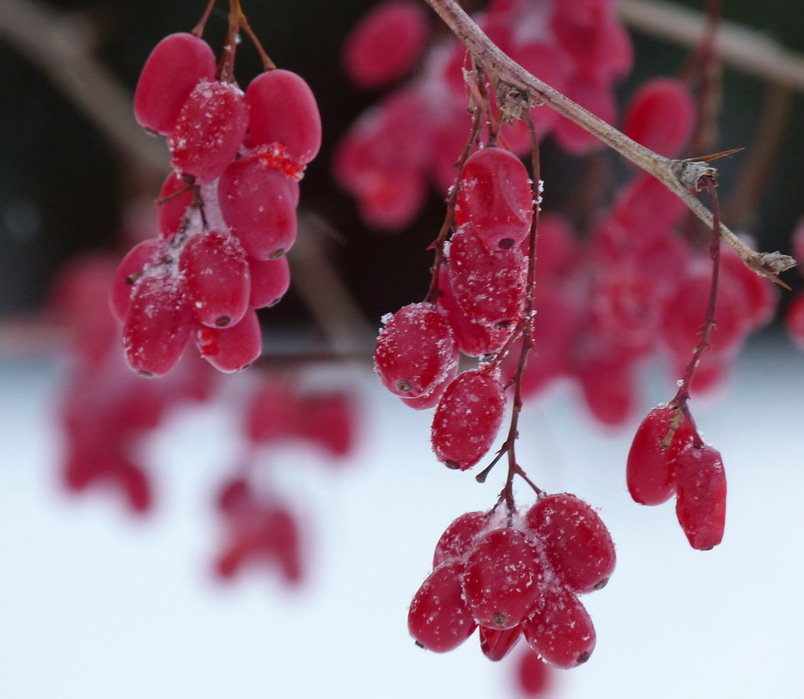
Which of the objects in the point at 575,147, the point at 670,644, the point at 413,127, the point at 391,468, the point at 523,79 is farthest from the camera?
the point at 391,468

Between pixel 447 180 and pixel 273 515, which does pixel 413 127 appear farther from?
pixel 273 515

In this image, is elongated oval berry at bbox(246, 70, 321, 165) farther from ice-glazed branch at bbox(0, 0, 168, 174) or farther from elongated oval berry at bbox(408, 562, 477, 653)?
ice-glazed branch at bbox(0, 0, 168, 174)

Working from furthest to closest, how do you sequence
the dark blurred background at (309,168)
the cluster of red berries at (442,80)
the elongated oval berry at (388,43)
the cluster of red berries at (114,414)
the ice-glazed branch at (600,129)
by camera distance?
the dark blurred background at (309,168)
the cluster of red berries at (114,414)
the elongated oval berry at (388,43)
the cluster of red berries at (442,80)
the ice-glazed branch at (600,129)

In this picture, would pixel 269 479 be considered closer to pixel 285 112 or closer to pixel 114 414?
pixel 114 414

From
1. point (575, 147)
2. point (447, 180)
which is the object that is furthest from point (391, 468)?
point (575, 147)

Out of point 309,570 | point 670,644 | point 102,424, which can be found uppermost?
point 102,424

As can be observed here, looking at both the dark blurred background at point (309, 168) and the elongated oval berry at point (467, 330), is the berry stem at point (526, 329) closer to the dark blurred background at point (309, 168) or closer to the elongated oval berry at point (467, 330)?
the elongated oval berry at point (467, 330)

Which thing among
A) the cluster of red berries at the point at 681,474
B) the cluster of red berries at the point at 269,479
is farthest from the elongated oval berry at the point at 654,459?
the cluster of red berries at the point at 269,479
